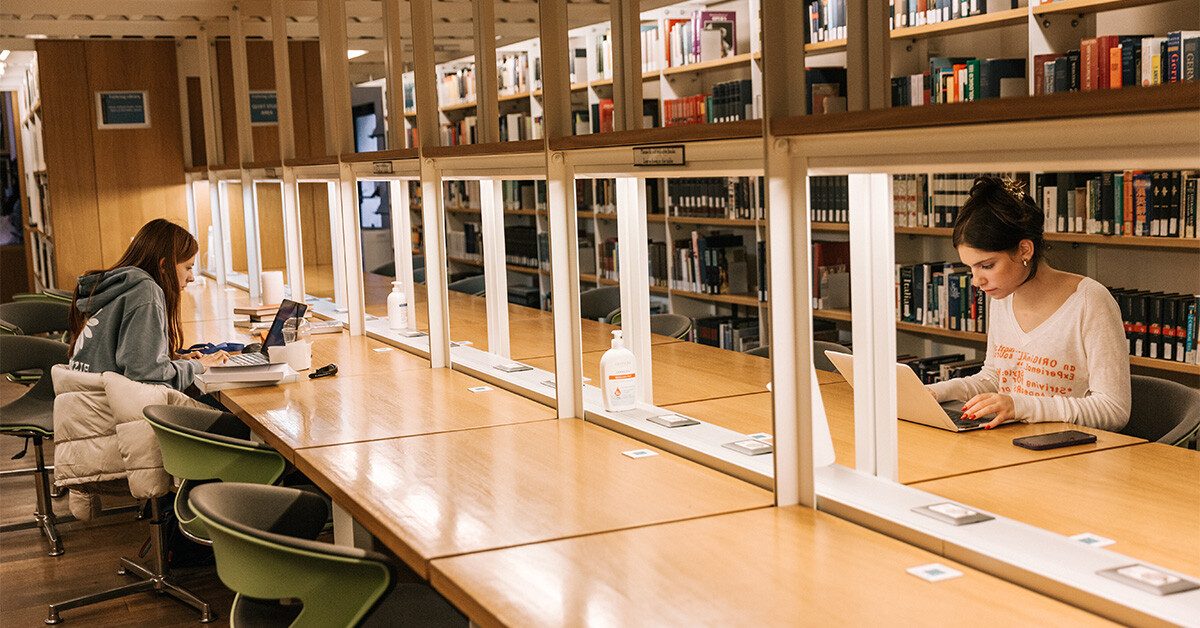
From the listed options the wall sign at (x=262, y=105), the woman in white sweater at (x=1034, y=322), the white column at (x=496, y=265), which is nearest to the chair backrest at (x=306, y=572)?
the woman in white sweater at (x=1034, y=322)

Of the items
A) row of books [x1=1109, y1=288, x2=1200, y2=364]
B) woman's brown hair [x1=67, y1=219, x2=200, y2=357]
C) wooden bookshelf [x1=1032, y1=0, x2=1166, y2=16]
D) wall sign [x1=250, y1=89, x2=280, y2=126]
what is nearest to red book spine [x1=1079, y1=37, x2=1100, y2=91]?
wooden bookshelf [x1=1032, y1=0, x2=1166, y2=16]

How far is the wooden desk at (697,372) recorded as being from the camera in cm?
307

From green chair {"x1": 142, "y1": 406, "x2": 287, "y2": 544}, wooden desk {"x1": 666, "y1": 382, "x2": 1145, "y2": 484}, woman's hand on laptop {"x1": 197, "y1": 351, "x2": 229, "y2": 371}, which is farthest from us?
woman's hand on laptop {"x1": 197, "y1": 351, "x2": 229, "y2": 371}

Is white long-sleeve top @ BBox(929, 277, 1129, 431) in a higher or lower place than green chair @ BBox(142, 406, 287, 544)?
higher

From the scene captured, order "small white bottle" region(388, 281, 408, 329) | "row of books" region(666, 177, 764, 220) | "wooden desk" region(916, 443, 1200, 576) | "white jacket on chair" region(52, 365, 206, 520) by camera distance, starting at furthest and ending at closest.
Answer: "row of books" region(666, 177, 764, 220) < "small white bottle" region(388, 281, 408, 329) < "white jacket on chair" region(52, 365, 206, 520) < "wooden desk" region(916, 443, 1200, 576)

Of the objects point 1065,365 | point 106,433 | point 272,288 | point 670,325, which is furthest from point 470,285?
point 1065,365

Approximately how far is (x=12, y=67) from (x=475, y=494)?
9575mm

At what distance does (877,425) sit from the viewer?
6.73ft

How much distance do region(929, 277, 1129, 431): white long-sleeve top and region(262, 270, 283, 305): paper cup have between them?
3.92 metres

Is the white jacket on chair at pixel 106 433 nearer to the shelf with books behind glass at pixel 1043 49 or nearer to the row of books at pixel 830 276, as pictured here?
the shelf with books behind glass at pixel 1043 49

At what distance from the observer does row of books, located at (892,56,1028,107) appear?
4.11 m

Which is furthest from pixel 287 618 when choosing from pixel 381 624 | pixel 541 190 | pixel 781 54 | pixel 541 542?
pixel 541 190

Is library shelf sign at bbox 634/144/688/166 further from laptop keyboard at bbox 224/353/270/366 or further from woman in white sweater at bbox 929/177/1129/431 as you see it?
laptop keyboard at bbox 224/353/270/366

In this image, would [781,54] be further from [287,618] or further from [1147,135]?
[287,618]
